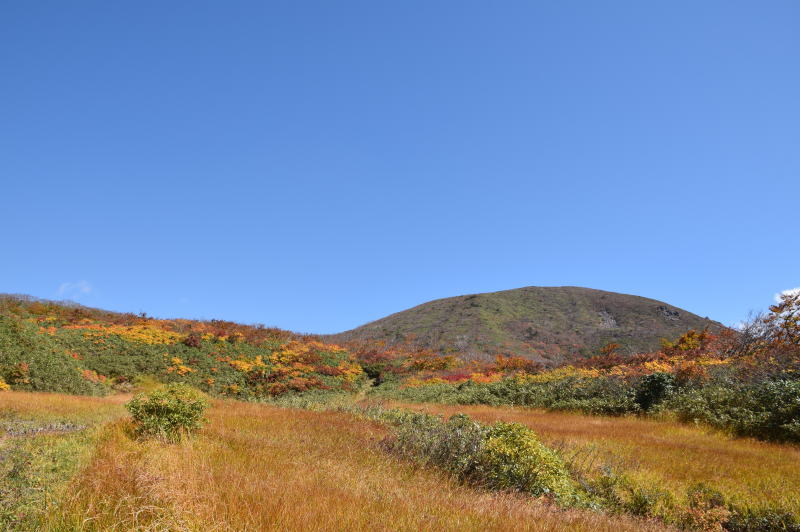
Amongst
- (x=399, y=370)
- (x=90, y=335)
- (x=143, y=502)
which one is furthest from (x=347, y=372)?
(x=143, y=502)

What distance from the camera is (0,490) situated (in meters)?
5.18

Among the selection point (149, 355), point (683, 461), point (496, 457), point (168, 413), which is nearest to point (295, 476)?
point (496, 457)

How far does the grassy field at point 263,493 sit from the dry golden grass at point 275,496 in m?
0.01

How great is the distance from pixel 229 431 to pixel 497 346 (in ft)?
138

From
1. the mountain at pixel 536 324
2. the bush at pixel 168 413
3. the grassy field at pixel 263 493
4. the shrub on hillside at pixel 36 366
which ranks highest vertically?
the mountain at pixel 536 324

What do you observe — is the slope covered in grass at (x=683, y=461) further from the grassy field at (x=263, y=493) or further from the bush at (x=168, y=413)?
the bush at (x=168, y=413)

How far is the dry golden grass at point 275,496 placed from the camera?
172 inches

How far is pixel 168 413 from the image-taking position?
9.44 m

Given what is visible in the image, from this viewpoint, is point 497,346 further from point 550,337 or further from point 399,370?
point 399,370

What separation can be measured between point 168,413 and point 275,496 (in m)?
5.80

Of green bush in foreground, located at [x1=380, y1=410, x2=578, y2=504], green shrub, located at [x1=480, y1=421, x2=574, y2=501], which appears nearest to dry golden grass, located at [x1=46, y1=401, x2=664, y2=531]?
green bush in foreground, located at [x1=380, y1=410, x2=578, y2=504]

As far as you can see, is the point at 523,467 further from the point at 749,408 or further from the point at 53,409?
the point at 53,409

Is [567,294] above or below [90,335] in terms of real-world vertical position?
Answer: above

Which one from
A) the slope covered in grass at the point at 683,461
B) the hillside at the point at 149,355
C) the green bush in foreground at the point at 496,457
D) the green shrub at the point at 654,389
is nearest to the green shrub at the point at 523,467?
the green bush in foreground at the point at 496,457
